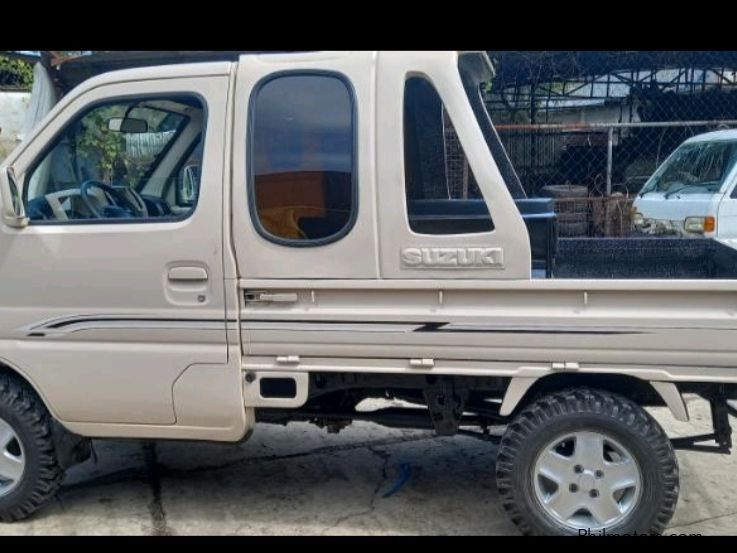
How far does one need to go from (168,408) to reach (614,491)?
2.12 metres

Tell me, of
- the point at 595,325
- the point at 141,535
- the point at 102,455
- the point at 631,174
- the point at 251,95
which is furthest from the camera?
the point at 631,174

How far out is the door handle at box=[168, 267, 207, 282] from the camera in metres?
3.26

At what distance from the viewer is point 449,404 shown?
133 inches

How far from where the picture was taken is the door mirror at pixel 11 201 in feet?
10.6

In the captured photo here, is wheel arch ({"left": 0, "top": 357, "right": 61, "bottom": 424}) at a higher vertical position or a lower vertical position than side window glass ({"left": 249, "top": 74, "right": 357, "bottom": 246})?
lower

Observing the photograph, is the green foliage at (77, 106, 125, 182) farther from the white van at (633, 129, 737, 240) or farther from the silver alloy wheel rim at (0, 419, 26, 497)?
the white van at (633, 129, 737, 240)

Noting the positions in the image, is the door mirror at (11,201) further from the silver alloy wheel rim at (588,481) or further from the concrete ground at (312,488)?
the silver alloy wheel rim at (588,481)

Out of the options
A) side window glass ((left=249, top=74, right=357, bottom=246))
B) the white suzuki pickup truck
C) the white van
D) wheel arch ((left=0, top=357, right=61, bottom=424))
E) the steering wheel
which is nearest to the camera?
the white suzuki pickup truck

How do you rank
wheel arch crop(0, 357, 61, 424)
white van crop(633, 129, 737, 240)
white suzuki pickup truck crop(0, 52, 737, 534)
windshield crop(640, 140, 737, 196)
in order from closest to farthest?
white suzuki pickup truck crop(0, 52, 737, 534), wheel arch crop(0, 357, 61, 424), white van crop(633, 129, 737, 240), windshield crop(640, 140, 737, 196)

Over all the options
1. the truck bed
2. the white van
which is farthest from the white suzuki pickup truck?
the white van

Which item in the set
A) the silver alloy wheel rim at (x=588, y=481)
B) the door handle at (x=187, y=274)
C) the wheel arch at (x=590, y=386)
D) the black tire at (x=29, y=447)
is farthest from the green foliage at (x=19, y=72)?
the silver alloy wheel rim at (x=588, y=481)

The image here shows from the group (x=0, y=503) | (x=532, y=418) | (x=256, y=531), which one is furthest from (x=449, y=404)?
(x=0, y=503)

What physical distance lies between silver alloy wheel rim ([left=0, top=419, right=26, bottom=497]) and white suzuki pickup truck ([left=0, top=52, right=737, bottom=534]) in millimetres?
17

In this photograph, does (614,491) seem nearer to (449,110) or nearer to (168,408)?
(449,110)
